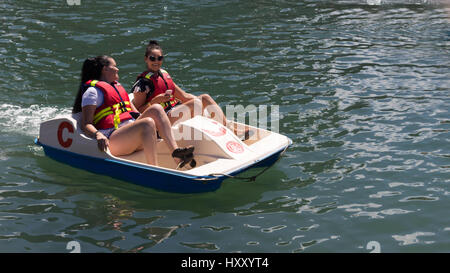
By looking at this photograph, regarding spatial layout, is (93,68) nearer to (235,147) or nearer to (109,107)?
(109,107)

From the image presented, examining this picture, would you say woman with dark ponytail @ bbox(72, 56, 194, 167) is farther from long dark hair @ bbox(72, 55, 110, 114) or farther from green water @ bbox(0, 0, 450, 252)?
green water @ bbox(0, 0, 450, 252)

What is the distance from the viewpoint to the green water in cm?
639

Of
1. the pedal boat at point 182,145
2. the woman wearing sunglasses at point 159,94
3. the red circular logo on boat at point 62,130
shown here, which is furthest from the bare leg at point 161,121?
the red circular logo on boat at point 62,130

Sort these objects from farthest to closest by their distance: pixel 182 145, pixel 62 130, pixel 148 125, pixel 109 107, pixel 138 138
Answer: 1. pixel 62 130
2. pixel 182 145
3. pixel 109 107
4. pixel 138 138
5. pixel 148 125

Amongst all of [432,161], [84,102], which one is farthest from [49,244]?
[432,161]

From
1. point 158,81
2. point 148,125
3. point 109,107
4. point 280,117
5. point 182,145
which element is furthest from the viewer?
point 280,117

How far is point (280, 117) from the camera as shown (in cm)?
986

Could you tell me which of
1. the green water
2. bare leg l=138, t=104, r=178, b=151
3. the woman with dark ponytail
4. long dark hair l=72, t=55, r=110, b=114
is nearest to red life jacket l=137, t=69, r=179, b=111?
the woman with dark ponytail

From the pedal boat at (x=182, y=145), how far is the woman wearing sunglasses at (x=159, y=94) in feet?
1.67

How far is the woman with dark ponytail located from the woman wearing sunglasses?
0.38 metres

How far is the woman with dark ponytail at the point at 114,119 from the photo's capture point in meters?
7.31

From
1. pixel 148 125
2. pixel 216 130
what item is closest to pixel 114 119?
pixel 148 125

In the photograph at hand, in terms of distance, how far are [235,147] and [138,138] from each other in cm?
119
